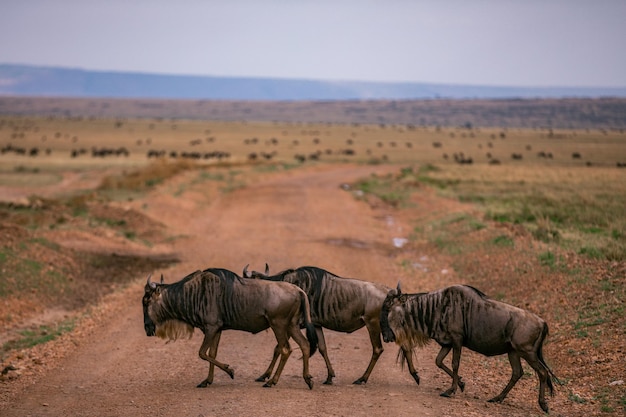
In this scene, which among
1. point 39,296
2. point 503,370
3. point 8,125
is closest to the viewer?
point 503,370

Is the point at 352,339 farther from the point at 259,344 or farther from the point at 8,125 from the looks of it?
the point at 8,125

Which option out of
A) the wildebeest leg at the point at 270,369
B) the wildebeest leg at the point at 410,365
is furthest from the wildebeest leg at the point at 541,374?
the wildebeest leg at the point at 270,369

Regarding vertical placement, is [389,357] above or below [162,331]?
below

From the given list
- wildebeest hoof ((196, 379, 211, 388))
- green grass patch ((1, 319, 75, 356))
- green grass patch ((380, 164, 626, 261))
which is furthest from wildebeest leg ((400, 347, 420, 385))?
green grass patch ((380, 164, 626, 261))

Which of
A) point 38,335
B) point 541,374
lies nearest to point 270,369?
point 541,374

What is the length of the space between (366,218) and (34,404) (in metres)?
21.1

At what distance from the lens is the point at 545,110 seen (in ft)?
636

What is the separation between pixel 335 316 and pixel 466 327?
179 centimetres

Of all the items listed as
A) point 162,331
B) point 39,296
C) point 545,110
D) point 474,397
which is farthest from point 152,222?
point 545,110

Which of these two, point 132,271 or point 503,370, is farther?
point 132,271

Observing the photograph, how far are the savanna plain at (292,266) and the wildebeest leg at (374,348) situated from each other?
0.12m

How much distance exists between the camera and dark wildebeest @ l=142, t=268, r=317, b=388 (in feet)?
32.5

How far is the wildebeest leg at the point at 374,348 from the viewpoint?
33.1 ft

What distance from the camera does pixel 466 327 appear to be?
31.7ft
